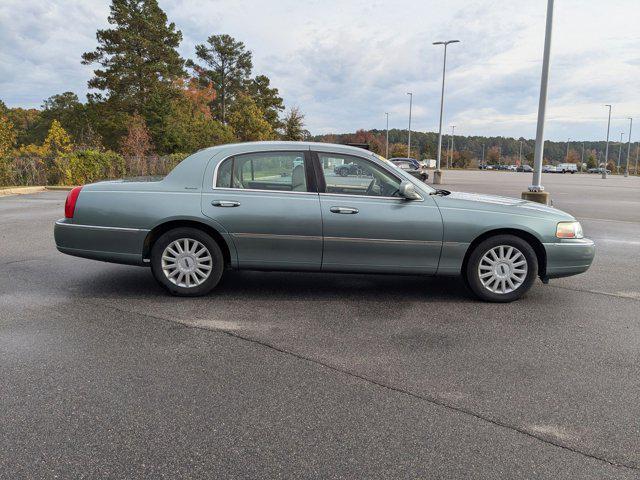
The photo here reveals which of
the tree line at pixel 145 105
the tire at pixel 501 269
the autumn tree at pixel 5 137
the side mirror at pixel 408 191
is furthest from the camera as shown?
the tree line at pixel 145 105

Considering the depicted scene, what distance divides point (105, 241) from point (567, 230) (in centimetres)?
470

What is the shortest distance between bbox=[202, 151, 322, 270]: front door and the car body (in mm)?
10

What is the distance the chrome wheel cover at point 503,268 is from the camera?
5.42m

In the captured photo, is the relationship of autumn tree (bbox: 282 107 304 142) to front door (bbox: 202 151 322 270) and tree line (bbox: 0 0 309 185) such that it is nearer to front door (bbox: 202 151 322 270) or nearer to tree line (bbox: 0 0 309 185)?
tree line (bbox: 0 0 309 185)

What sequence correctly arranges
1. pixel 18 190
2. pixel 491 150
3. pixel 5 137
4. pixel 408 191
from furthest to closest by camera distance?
pixel 491 150 → pixel 5 137 → pixel 18 190 → pixel 408 191

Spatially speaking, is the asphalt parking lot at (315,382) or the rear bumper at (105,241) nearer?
the asphalt parking lot at (315,382)

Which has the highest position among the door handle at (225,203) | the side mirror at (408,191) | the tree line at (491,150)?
the tree line at (491,150)

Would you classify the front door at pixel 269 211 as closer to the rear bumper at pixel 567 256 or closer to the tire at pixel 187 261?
the tire at pixel 187 261

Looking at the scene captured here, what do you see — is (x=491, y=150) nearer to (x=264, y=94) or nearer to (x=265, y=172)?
(x=264, y=94)

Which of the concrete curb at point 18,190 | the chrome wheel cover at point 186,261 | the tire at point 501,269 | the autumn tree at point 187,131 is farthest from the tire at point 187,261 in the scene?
the autumn tree at point 187,131

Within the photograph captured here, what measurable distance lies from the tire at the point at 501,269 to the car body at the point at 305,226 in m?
0.01

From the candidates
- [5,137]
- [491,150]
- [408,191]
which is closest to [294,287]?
[408,191]

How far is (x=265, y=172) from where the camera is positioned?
5559 millimetres

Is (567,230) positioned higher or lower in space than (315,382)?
higher
